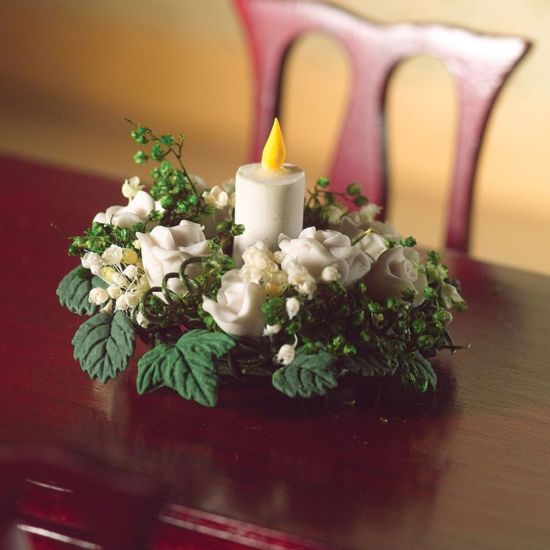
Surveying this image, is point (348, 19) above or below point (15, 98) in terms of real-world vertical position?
above

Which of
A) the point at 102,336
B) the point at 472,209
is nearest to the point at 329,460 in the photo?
the point at 102,336

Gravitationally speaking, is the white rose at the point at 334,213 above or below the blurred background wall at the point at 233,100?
above

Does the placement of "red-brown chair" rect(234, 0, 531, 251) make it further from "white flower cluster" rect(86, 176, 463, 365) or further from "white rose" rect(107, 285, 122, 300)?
"white rose" rect(107, 285, 122, 300)

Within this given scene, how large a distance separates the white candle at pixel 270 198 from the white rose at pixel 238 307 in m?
0.06

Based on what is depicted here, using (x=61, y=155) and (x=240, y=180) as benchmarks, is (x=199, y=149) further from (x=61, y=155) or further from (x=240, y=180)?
(x=240, y=180)

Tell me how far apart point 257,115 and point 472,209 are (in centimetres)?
37

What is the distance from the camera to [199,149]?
3.75 m

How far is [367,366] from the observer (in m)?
0.83

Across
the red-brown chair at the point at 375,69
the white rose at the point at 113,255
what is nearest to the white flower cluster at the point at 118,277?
the white rose at the point at 113,255

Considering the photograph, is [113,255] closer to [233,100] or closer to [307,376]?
[307,376]

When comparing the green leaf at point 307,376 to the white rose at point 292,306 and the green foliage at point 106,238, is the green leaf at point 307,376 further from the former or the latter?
the green foliage at point 106,238

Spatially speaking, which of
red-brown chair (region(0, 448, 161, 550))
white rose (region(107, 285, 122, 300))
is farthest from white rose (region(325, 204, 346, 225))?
red-brown chair (region(0, 448, 161, 550))

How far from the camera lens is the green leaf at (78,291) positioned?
910 millimetres

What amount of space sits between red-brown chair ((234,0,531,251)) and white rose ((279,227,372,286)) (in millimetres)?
670
